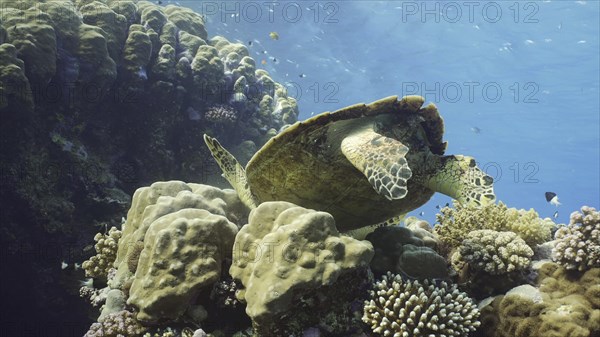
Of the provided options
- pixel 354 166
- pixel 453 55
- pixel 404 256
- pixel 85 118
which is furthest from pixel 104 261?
pixel 453 55

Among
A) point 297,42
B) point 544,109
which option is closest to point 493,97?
point 544,109

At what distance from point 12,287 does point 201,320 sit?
25.5 feet

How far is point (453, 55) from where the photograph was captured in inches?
1321

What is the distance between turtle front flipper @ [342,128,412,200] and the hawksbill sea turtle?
0.07 feet

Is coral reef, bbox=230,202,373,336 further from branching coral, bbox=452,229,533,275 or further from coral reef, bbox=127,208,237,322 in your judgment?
branching coral, bbox=452,229,533,275

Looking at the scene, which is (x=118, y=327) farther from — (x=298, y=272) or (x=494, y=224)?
(x=494, y=224)

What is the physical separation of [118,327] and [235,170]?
2.38 m

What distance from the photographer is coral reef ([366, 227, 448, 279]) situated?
3750mm

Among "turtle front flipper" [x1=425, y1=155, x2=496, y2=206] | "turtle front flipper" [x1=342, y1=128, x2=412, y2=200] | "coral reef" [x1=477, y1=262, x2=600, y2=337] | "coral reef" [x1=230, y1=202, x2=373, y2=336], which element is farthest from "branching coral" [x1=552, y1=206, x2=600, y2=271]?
"coral reef" [x1=230, y1=202, x2=373, y2=336]

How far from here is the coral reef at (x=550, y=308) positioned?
305 cm

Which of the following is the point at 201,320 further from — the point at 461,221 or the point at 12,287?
the point at 12,287

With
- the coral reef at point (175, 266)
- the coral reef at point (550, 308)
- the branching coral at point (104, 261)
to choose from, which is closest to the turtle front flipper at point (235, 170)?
the coral reef at point (175, 266)

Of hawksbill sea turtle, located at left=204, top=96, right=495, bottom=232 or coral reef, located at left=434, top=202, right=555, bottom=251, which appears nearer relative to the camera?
hawksbill sea turtle, located at left=204, top=96, right=495, bottom=232

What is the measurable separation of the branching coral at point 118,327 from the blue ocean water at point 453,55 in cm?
1787
